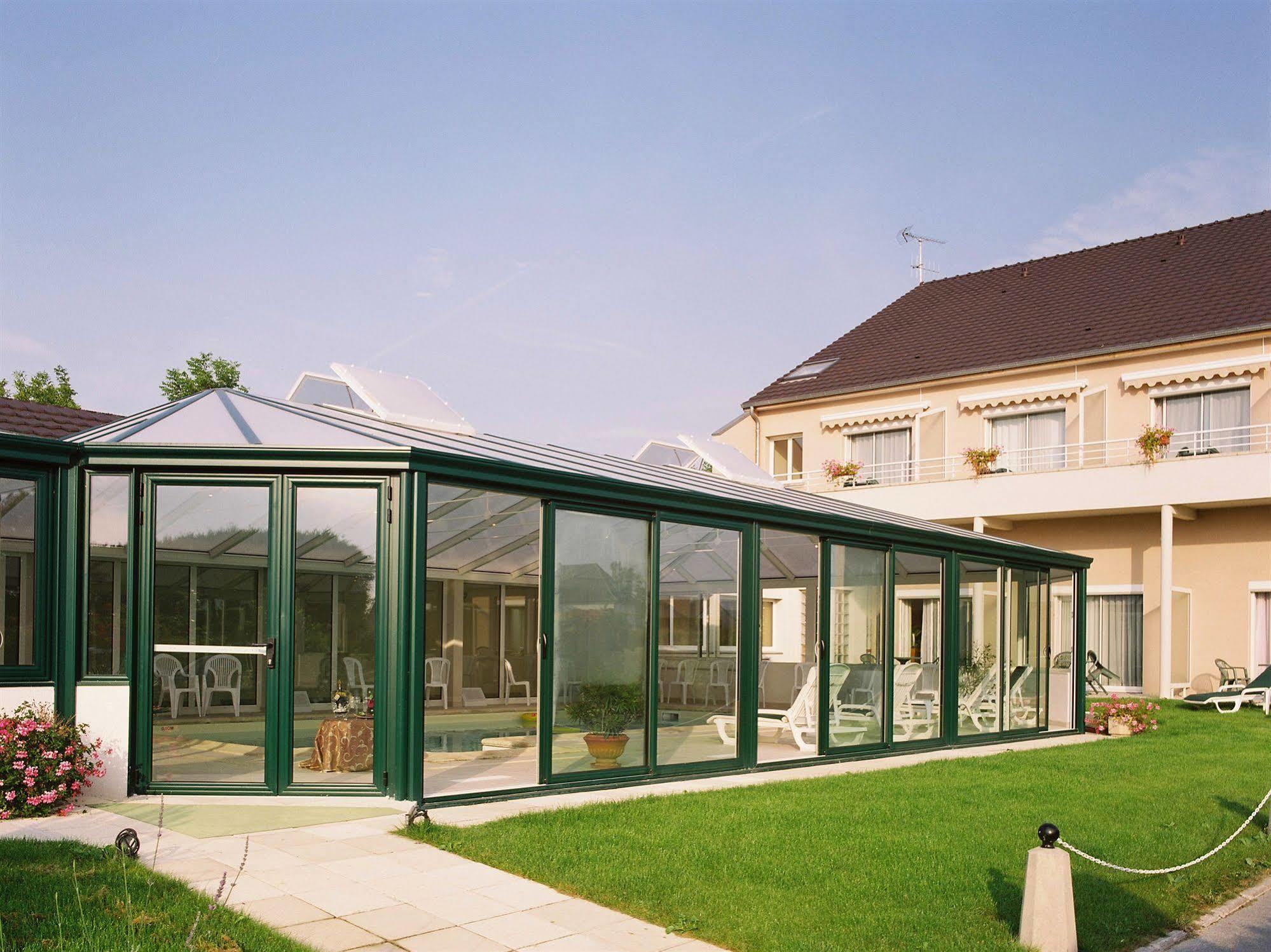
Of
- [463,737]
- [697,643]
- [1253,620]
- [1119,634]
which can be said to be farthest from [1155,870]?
[1119,634]

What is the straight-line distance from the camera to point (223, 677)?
849 centimetres

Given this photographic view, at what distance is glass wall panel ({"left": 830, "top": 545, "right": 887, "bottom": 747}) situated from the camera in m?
12.3

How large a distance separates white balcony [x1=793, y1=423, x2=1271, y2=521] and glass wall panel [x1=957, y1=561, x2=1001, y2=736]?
7854 mm

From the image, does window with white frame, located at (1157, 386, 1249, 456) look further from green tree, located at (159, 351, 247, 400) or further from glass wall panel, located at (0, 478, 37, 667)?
green tree, located at (159, 351, 247, 400)

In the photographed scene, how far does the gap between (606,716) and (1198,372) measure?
55.8 ft

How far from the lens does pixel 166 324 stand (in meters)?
23.2

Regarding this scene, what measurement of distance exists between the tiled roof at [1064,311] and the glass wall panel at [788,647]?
10.6 metres

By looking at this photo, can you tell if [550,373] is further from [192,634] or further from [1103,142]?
[192,634]

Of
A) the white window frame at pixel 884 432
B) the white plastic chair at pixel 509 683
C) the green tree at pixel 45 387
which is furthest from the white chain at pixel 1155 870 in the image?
the green tree at pixel 45 387

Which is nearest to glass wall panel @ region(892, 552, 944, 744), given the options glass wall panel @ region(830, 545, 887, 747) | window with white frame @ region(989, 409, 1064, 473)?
glass wall panel @ region(830, 545, 887, 747)

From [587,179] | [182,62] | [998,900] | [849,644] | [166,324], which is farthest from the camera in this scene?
[166,324]

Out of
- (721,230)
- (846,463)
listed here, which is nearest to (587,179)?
(721,230)

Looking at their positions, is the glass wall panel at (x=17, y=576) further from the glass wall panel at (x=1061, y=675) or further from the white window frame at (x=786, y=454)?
the white window frame at (x=786, y=454)

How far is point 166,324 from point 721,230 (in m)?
11.3
